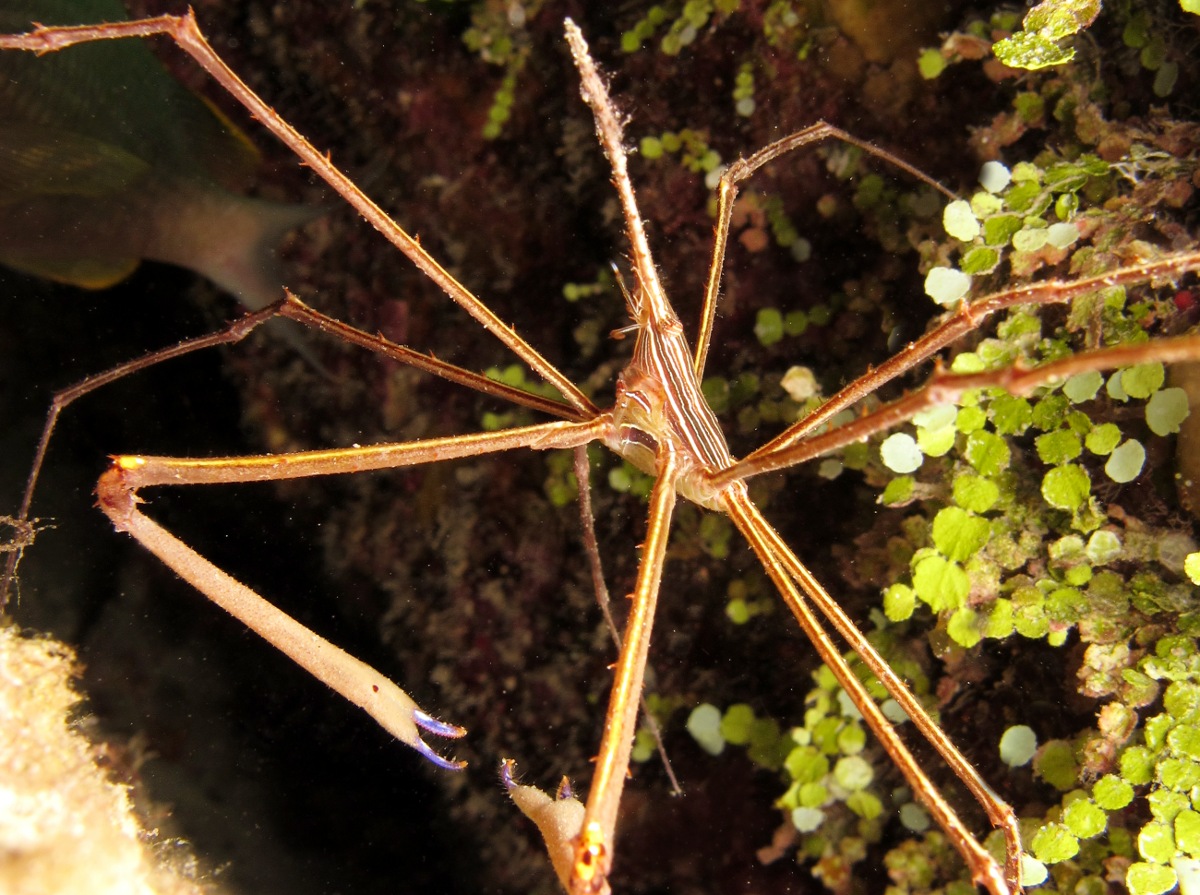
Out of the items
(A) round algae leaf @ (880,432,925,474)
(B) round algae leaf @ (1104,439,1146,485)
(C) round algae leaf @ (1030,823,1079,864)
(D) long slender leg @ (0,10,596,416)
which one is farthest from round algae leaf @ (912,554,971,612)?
(D) long slender leg @ (0,10,596,416)

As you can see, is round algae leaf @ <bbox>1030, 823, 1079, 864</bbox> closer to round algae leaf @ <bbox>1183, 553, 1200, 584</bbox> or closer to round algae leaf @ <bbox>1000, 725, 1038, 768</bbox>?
round algae leaf @ <bbox>1000, 725, 1038, 768</bbox>

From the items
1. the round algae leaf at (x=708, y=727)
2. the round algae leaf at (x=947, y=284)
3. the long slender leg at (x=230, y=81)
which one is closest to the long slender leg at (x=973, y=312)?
the round algae leaf at (x=947, y=284)

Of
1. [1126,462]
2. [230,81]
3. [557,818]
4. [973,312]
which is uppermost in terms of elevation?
[230,81]

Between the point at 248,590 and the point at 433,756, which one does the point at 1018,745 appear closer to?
the point at 433,756

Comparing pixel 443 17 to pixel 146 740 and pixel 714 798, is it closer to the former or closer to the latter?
pixel 146 740

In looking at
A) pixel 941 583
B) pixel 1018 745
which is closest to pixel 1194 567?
pixel 941 583

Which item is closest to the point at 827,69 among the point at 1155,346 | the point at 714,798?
the point at 1155,346

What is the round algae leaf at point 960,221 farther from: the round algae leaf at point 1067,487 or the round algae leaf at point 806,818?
the round algae leaf at point 806,818
